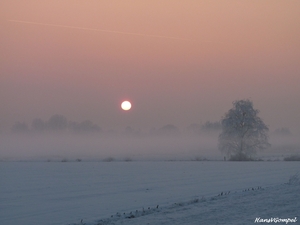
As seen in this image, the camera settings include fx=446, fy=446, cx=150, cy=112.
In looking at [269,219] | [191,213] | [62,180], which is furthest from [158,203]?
[62,180]

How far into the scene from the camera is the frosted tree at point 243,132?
225ft

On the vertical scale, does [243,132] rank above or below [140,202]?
above

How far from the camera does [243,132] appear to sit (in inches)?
2739

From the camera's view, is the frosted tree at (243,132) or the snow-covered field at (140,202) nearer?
the snow-covered field at (140,202)

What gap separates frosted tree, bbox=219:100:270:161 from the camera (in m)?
68.6

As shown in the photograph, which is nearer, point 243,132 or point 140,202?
point 140,202

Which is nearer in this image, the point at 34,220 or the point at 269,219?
the point at 269,219

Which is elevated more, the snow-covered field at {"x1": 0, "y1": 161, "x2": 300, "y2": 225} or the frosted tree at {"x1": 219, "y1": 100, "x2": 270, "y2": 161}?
the frosted tree at {"x1": 219, "y1": 100, "x2": 270, "y2": 161}

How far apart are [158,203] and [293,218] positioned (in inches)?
282

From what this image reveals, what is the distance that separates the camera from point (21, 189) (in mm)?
24516

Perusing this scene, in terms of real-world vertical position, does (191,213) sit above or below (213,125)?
below

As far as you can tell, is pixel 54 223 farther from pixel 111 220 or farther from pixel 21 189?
pixel 21 189

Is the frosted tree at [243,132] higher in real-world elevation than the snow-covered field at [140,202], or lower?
higher

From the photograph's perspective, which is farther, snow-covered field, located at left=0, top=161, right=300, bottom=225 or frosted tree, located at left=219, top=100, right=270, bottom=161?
frosted tree, located at left=219, top=100, right=270, bottom=161
